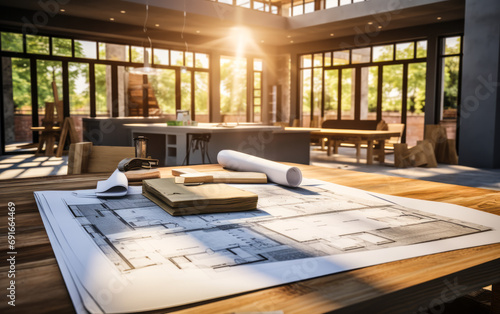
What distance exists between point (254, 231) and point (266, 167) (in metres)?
0.61

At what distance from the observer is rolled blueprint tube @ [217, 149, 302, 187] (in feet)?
4.14

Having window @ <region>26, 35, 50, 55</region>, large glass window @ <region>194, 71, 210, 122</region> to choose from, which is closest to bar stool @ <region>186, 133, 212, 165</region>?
window @ <region>26, 35, 50, 55</region>

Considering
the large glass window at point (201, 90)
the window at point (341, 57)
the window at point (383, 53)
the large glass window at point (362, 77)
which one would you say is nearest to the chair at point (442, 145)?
the large glass window at point (362, 77)

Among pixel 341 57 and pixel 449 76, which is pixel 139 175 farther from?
pixel 341 57

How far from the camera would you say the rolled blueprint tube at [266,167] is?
126 cm

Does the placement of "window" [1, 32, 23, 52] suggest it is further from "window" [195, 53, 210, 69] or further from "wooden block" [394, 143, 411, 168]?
"wooden block" [394, 143, 411, 168]

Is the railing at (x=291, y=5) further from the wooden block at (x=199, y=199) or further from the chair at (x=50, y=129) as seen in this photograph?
the wooden block at (x=199, y=199)

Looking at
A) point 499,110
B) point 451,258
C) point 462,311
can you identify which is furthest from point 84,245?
point 499,110

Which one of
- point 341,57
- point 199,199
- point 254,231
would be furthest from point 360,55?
point 254,231

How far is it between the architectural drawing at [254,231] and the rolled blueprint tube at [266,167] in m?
0.18

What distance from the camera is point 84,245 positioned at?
69cm

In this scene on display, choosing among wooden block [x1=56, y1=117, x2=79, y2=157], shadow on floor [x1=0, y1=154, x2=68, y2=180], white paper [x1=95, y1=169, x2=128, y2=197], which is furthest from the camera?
wooden block [x1=56, y1=117, x2=79, y2=157]

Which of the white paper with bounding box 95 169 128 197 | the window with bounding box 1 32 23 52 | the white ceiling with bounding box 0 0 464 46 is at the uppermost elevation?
the white ceiling with bounding box 0 0 464 46

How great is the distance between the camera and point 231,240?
713 mm
